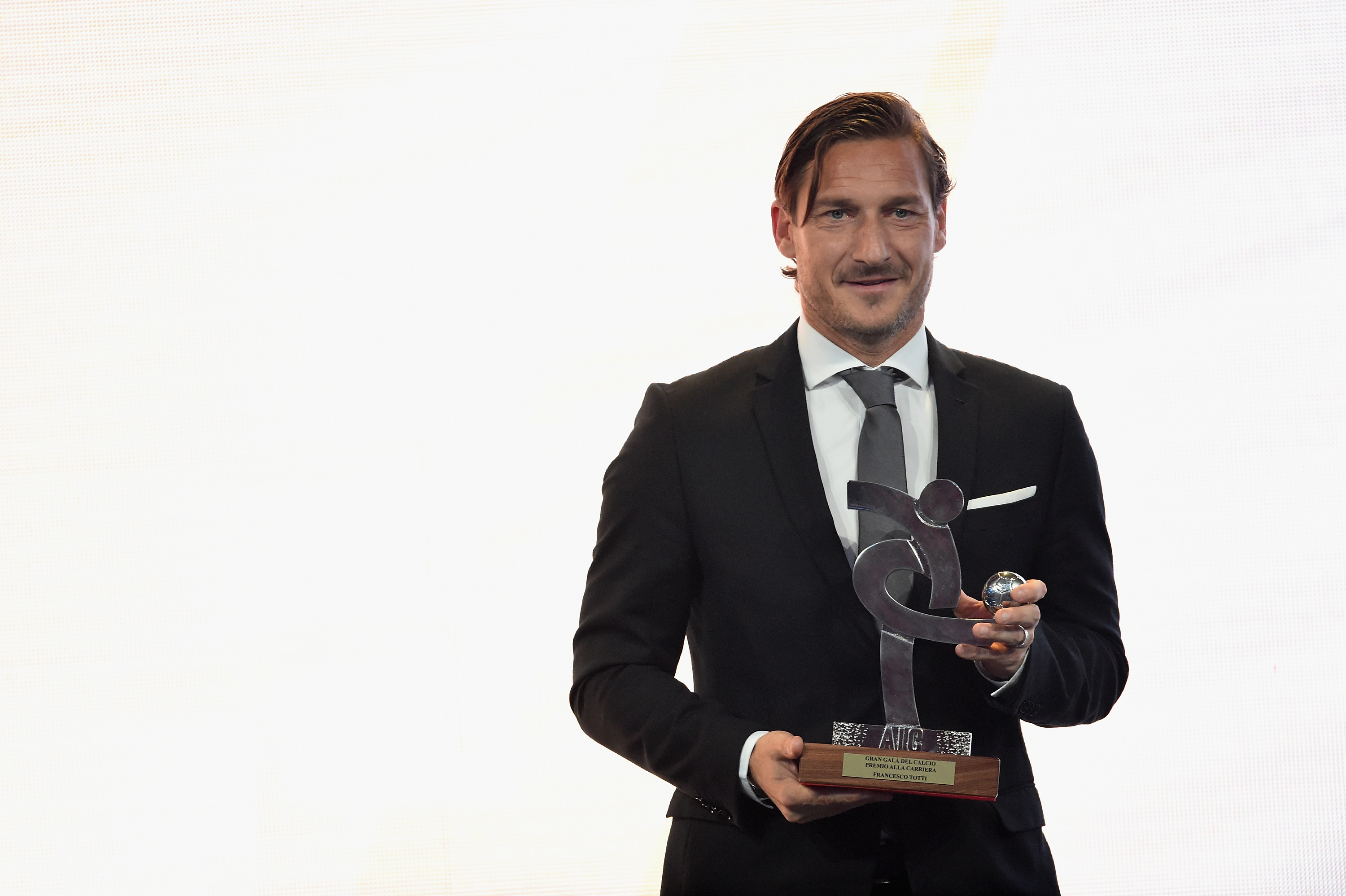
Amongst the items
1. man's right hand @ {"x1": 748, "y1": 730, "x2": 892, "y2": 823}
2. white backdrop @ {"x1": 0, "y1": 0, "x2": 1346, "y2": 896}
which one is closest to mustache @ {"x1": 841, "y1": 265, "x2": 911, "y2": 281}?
man's right hand @ {"x1": 748, "y1": 730, "x2": 892, "y2": 823}

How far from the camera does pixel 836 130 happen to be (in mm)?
1609

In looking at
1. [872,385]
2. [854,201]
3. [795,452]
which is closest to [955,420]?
[872,385]

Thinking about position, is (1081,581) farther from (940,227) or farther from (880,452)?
(940,227)

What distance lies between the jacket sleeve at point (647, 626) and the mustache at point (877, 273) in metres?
0.32

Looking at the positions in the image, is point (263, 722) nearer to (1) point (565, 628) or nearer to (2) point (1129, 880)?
(1) point (565, 628)

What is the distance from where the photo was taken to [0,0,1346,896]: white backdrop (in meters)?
2.54

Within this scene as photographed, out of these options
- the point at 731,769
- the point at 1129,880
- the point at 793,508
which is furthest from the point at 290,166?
the point at 1129,880

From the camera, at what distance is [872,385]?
156 cm

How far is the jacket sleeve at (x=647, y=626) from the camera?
1.45 m

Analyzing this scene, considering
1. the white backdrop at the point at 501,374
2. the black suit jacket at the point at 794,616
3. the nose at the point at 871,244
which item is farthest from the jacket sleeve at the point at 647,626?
the white backdrop at the point at 501,374

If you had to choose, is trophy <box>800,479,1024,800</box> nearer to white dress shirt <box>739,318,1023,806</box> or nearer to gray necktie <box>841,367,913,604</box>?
gray necktie <box>841,367,913,604</box>

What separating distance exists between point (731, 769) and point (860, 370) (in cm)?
57

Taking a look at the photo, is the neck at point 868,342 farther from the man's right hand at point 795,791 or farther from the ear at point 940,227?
the man's right hand at point 795,791

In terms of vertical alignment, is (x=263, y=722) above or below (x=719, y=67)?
below
